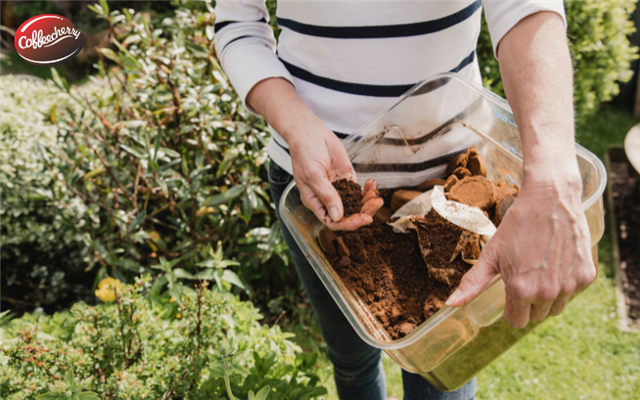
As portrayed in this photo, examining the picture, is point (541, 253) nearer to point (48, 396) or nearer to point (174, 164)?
point (48, 396)

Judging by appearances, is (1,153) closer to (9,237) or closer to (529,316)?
(9,237)

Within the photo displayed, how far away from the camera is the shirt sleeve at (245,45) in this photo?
117 centimetres

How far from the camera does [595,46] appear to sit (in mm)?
3012

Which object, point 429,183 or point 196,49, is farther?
point 196,49

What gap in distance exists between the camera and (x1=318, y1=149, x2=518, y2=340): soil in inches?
35.1

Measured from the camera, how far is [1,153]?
2.17 meters

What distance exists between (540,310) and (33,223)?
7.84 feet

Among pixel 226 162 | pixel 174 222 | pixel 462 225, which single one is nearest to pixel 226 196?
pixel 226 162

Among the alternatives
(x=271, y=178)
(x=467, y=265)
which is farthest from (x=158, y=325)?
(x=467, y=265)

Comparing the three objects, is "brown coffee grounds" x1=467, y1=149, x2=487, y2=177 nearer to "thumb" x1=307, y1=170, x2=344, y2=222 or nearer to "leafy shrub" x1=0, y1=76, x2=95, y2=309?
"thumb" x1=307, y1=170, x2=344, y2=222

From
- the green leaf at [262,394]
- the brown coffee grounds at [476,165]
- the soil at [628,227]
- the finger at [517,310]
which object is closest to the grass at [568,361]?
the soil at [628,227]

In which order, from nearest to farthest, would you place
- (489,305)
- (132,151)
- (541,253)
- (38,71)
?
1. (541,253)
2. (489,305)
3. (132,151)
4. (38,71)

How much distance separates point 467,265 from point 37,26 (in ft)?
3.07

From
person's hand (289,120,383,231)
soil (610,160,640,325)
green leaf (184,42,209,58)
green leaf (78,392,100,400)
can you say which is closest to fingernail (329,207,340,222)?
person's hand (289,120,383,231)
